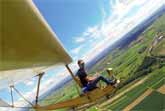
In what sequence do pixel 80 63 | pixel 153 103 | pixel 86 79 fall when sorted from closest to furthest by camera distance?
pixel 80 63 → pixel 86 79 → pixel 153 103

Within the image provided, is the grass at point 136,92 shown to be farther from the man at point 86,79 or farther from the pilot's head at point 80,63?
the pilot's head at point 80,63

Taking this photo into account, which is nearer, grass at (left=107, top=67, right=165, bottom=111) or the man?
the man

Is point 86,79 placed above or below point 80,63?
below

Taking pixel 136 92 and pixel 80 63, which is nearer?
pixel 80 63

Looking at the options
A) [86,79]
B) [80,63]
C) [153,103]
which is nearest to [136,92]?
[153,103]

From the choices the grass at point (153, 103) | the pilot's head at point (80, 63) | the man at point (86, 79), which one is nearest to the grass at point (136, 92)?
the grass at point (153, 103)

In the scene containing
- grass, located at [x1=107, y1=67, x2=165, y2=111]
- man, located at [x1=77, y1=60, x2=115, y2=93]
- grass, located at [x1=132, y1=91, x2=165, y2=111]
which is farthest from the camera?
grass, located at [x1=107, y1=67, x2=165, y2=111]

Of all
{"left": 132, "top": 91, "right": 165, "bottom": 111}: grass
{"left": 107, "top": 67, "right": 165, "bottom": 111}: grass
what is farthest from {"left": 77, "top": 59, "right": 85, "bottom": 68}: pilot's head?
{"left": 107, "top": 67, "right": 165, "bottom": 111}: grass

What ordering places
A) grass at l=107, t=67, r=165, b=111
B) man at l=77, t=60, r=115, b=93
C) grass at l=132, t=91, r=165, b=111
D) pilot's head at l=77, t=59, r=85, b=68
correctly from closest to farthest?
1. man at l=77, t=60, r=115, b=93
2. pilot's head at l=77, t=59, r=85, b=68
3. grass at l=132, t=91, r=165, b=111
4. grass at l=107, t=67, r=165, b=111

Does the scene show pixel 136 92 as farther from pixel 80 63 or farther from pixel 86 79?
pixel 80 63

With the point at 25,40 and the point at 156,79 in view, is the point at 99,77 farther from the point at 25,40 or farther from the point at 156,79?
the point at 156,79

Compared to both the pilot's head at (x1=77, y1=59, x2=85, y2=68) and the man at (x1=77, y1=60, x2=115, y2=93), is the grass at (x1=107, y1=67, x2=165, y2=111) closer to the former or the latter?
the man at (x1=77, y1=60, x2=115, y2=93)

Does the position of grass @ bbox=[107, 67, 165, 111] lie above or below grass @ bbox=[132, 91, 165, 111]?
above
